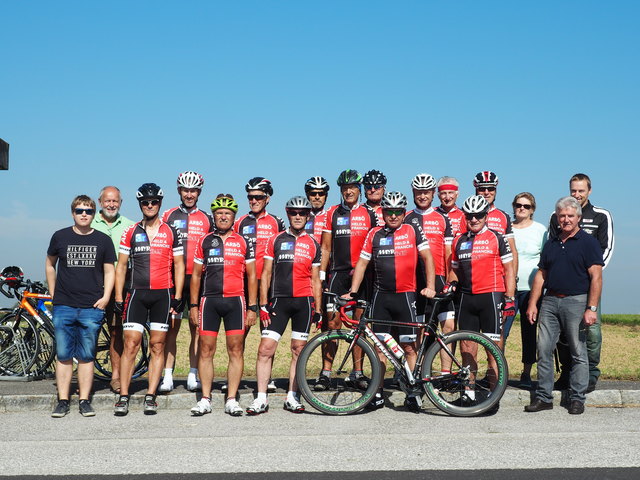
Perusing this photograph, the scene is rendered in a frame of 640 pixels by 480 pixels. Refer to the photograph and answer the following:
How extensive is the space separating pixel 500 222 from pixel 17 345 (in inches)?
274

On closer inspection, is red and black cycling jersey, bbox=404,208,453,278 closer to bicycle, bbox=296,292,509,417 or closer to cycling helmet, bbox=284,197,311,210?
bicycle, bbox=296,292,509,417

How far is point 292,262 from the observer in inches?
330

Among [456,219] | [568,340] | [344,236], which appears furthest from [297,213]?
[568,340]

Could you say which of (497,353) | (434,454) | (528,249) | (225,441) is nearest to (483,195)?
(528,249)

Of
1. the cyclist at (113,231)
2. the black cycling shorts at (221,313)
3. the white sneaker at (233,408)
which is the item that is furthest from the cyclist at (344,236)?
the cyclist at (113,231)

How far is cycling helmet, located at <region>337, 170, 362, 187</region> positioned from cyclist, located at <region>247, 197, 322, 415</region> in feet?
3.48

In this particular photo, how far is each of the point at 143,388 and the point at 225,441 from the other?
3012 millimetres

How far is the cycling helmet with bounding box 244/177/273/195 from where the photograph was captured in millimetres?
9570

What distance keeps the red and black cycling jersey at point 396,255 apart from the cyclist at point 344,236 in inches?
25.0

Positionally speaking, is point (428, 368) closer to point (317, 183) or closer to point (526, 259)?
point (526, 259)

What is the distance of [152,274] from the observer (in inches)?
331

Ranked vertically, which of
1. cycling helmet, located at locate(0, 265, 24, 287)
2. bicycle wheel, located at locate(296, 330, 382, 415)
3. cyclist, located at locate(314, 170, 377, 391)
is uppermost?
cyclist, located at locate(314, 170, 377, 391)

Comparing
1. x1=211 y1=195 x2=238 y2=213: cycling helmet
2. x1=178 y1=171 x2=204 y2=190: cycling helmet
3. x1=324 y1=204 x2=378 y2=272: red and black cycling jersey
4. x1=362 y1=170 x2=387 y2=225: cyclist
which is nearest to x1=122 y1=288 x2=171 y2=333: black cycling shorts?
x1=211 y1=195 x2=238 y2=213: cycling helmet

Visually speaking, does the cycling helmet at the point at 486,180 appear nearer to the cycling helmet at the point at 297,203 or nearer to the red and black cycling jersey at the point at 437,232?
the red and black cycling jersey at the point at 437,232
